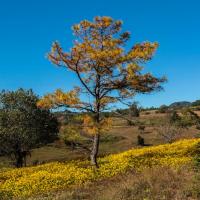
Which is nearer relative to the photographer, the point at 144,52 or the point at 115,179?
the point at 115,179

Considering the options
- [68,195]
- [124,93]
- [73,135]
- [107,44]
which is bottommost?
[68,195]

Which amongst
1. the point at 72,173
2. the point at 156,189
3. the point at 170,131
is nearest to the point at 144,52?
the point at 72,173

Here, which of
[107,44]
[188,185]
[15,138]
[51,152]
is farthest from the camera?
[51,152]

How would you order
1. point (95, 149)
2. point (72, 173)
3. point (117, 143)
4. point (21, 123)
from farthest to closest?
1. point (117, 143)
2. point (21, 123)
3. point (95, 149)
4. point (72, 173)

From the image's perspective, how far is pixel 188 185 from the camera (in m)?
15.9

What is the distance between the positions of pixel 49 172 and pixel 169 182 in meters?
15.5

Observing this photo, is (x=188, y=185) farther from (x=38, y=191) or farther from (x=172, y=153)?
(x=172, y=153)

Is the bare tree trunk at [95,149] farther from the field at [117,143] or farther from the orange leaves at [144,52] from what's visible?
the field at [117,143]

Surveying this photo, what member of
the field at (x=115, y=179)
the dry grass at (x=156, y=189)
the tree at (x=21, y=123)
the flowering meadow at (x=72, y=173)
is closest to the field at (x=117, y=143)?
the tree at (x=21, y=123)

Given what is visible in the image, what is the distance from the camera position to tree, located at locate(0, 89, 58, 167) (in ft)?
165

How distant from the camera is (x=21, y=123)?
167 feet

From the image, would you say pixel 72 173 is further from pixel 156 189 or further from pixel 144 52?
pixel 156 189

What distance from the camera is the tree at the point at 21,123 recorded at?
50.2 m

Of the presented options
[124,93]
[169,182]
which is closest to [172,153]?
[124,93]
